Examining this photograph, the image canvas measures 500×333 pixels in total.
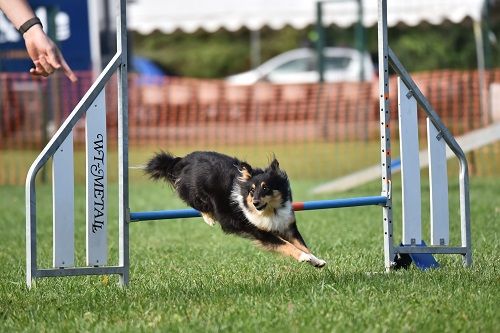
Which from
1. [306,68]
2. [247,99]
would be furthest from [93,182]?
[306,68]

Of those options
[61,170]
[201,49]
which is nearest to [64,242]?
[61,170]

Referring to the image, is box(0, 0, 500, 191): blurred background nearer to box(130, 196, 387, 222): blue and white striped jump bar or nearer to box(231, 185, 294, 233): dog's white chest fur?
box(231, 185, 294, 233): dog's white chest fur

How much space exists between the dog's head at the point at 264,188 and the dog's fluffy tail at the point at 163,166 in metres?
0.88

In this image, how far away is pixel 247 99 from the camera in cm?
1870

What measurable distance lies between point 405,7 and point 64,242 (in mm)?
15390

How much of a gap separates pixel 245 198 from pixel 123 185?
1.13m

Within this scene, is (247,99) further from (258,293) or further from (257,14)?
(258,293)

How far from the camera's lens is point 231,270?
5914 mm

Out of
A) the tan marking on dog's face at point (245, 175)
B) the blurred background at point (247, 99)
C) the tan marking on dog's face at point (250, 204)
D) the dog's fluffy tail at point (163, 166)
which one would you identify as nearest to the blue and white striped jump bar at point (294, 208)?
the tan marking on dog's face at point (250, 204)

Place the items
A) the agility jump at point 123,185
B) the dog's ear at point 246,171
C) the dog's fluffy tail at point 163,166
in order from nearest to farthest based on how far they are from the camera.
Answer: the agility jump at point 123,185
the dog's ear at point 246,171
the dog's fluffy tail at point 163,166

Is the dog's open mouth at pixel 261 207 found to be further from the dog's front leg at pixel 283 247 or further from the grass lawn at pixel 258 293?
the grass lawn at pixel 258 293

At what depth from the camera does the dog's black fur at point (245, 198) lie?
5918 millimetres

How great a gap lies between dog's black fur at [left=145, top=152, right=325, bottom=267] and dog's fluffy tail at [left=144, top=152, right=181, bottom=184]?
13cm

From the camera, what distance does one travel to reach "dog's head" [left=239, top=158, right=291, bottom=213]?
5.89 meters
